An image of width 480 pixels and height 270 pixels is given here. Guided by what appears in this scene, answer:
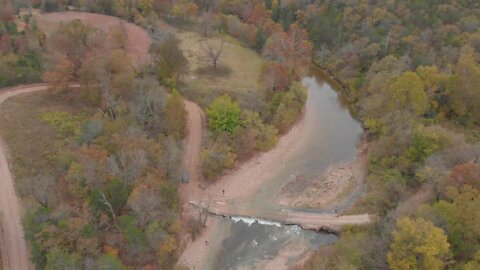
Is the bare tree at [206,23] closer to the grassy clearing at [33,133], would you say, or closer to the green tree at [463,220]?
the grassy clearing at [33,133]

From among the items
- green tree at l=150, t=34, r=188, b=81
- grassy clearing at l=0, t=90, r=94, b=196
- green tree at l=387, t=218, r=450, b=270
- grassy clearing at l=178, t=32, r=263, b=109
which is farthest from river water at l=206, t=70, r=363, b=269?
green tree at l=150, t=34, r=188, b=81

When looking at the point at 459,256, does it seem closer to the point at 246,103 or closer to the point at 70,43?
the point at 246,103

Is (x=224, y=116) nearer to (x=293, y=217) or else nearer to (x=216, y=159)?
(x=216, y=159)

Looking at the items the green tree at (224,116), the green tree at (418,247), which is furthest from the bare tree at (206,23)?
the green tree at (418,247)

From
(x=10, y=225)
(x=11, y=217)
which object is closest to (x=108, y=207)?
(x=10, y=225)

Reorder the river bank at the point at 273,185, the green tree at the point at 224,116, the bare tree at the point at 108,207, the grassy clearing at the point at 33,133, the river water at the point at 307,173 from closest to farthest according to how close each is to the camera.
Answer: the bare tree at the point at 108,207
the river bank at the point at 273,185
the river water at the point at 307,173
the grassy clearing at the point at 33,133
the green tree at the point at 224,116

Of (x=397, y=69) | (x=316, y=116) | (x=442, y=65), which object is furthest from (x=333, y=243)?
(x=442, y=65)
